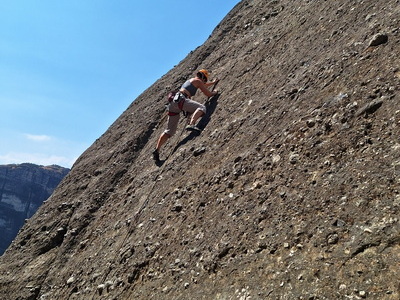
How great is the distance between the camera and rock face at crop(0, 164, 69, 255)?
369 ft

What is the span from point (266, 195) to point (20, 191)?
423ft

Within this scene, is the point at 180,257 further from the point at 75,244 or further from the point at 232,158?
the point at 75,244

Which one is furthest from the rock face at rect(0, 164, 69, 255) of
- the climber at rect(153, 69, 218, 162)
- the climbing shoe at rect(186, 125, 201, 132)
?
the climbing shoe at rect(186, 125, 201, 132)

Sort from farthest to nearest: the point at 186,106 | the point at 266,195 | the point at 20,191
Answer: the point at 20,191, the point at 186,106, the point at 266,195

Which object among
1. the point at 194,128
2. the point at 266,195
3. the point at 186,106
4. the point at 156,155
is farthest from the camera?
the point at 156,155

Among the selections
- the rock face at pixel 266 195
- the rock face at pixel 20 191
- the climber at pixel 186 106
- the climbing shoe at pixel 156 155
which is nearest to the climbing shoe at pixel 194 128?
the climber at pixel 186 106

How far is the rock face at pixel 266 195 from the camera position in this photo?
4.38m

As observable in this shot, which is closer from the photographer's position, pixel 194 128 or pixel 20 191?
pixel 194 128

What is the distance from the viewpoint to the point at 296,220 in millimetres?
4996

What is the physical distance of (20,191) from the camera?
392ft

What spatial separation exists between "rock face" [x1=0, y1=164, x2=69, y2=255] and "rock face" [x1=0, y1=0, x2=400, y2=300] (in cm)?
11431

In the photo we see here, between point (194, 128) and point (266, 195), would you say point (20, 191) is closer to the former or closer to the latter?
point (194, 128)

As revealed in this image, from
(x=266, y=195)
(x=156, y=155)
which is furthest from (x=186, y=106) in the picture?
(x=266, y=195)

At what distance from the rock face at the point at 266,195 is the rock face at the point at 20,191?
375ft
